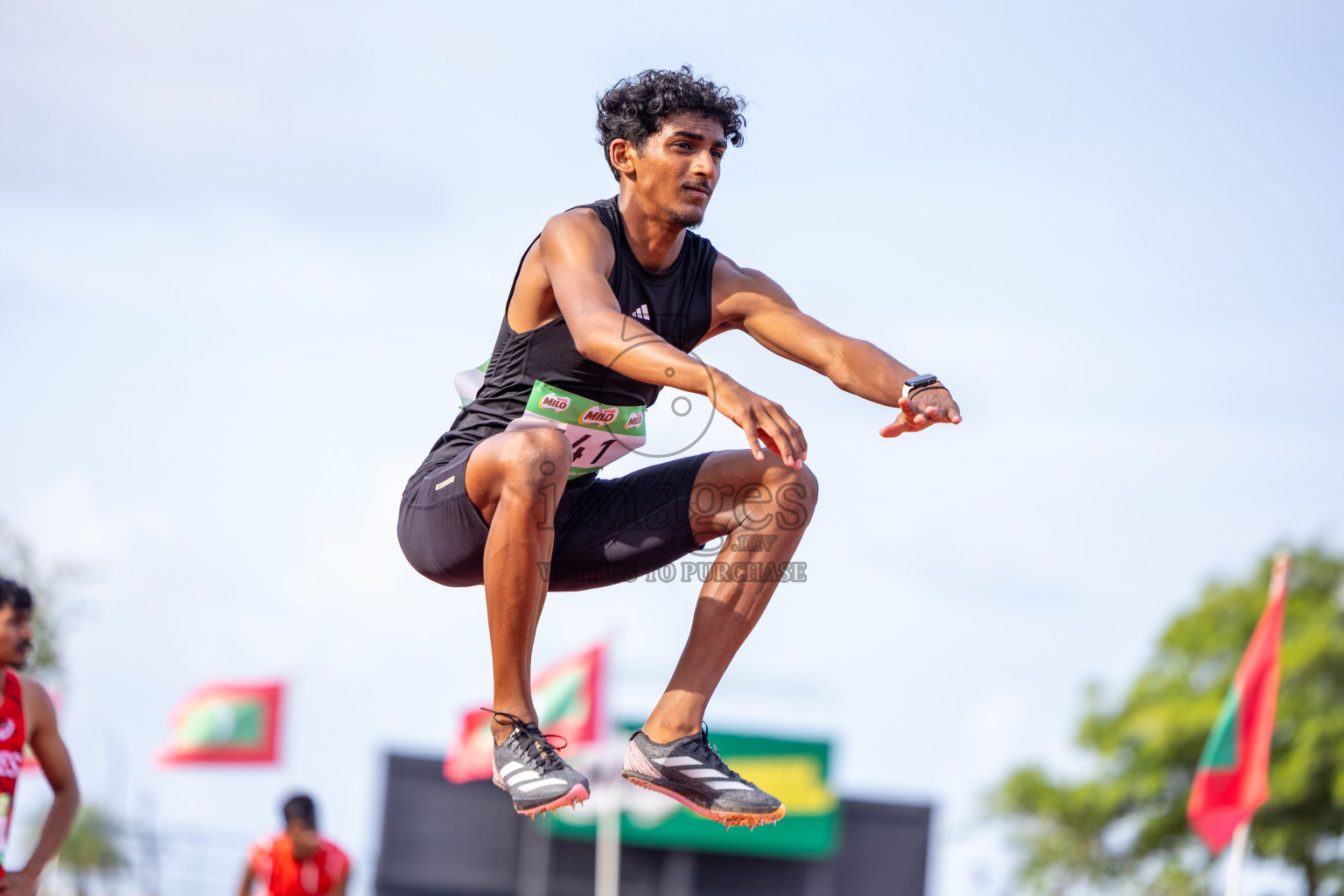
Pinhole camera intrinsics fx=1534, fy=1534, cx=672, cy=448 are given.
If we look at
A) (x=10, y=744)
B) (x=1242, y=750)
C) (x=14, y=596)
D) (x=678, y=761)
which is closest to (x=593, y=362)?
(x=678, y=761)

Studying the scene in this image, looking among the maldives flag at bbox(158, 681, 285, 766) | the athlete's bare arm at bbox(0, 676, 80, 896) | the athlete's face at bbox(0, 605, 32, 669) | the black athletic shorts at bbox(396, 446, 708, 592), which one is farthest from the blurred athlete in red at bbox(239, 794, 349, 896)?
the maldives flag at bbox(158, 681, 285, 766)

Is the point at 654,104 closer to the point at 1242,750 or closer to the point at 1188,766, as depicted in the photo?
the point at 1242,750

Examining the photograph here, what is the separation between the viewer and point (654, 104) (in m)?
4.73

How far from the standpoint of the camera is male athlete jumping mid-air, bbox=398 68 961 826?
177 inches

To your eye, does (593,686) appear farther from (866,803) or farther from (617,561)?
(617,561)

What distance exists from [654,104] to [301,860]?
22.0ft

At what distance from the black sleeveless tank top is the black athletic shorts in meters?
0.19

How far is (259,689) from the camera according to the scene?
70.6 feet

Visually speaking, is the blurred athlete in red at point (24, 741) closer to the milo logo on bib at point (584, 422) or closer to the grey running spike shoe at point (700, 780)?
the milo logo on bib at point (584, 422)

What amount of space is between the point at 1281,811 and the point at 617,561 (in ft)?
87.2

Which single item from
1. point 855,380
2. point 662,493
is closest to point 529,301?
point 662,493

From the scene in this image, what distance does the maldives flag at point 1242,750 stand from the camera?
45.1 feet

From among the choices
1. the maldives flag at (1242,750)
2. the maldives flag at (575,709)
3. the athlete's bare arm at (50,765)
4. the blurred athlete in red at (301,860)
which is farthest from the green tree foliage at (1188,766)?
the athlete's bare arm at (50,765)

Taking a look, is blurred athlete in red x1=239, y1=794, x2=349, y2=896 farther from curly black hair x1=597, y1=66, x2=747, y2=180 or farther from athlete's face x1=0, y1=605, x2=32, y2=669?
curly black hair x1=597, y1=66, x2=747, y2=180
